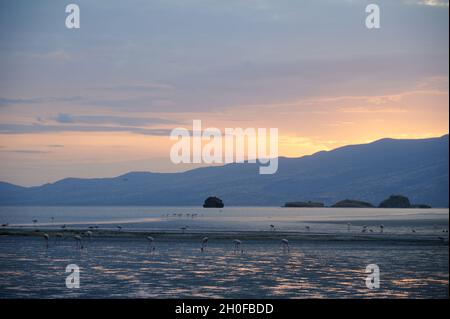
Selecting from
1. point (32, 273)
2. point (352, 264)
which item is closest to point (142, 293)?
point (32, 273)

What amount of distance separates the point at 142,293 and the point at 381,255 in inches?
941

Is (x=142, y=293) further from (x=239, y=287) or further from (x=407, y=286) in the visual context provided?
(x=407, y=286)

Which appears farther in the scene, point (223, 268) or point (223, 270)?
point (223, 268)

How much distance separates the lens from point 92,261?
4391cm

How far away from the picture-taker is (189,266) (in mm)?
41375

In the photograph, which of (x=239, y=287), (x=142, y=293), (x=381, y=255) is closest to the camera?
(x=142, y=293)

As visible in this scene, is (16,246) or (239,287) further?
(16,246)
